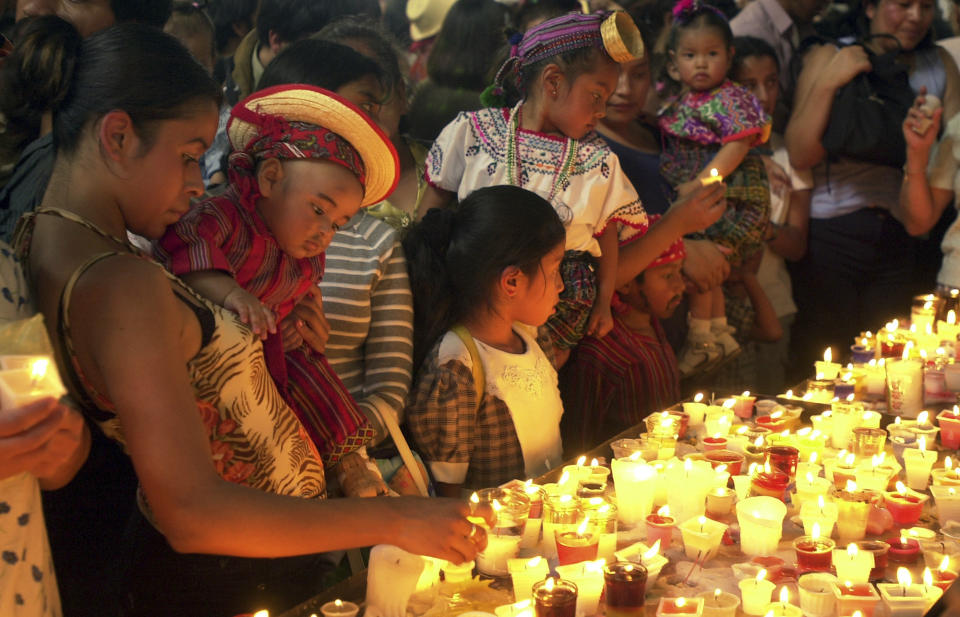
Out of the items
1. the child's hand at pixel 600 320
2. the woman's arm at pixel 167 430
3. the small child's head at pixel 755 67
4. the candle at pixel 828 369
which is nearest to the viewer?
the woman's arm at pixel 167 430

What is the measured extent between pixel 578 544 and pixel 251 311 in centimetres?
83

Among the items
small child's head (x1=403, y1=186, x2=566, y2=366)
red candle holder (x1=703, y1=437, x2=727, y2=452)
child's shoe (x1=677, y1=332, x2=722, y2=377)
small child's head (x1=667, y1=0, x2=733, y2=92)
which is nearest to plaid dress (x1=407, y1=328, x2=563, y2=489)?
small child's head (x1=403, y1=186, x2=566, y2=366)

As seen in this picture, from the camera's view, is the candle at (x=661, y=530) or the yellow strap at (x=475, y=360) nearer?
the candle at (x=661, y=530)

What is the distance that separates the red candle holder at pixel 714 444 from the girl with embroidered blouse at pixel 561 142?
1.04 metres

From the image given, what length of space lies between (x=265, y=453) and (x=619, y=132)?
3.13 metres

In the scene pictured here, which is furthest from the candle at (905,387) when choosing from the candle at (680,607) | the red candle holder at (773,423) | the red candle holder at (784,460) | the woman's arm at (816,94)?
the woman's arm at (816,94)

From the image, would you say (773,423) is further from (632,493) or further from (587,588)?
(587,588)

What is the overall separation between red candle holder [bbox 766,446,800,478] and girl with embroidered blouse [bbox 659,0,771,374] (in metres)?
2.11

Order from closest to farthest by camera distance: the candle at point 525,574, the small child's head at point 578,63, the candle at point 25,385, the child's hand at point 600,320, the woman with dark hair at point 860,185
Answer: the candle at point 25,385
the candle at point 525,574
the small child's head at point 578,63
the child's hand at point 600,320
the woman with dark hair at point 860,185

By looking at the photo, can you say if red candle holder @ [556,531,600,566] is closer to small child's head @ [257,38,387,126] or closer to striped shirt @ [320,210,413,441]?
striped shirt @ [320,210,413,441]

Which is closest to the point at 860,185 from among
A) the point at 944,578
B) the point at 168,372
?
the point at 944,578

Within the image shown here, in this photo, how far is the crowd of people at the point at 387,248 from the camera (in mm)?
1591

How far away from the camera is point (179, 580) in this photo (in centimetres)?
199

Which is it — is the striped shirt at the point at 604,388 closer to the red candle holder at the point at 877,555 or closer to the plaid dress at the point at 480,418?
the plaid dress at the point at 480,418
